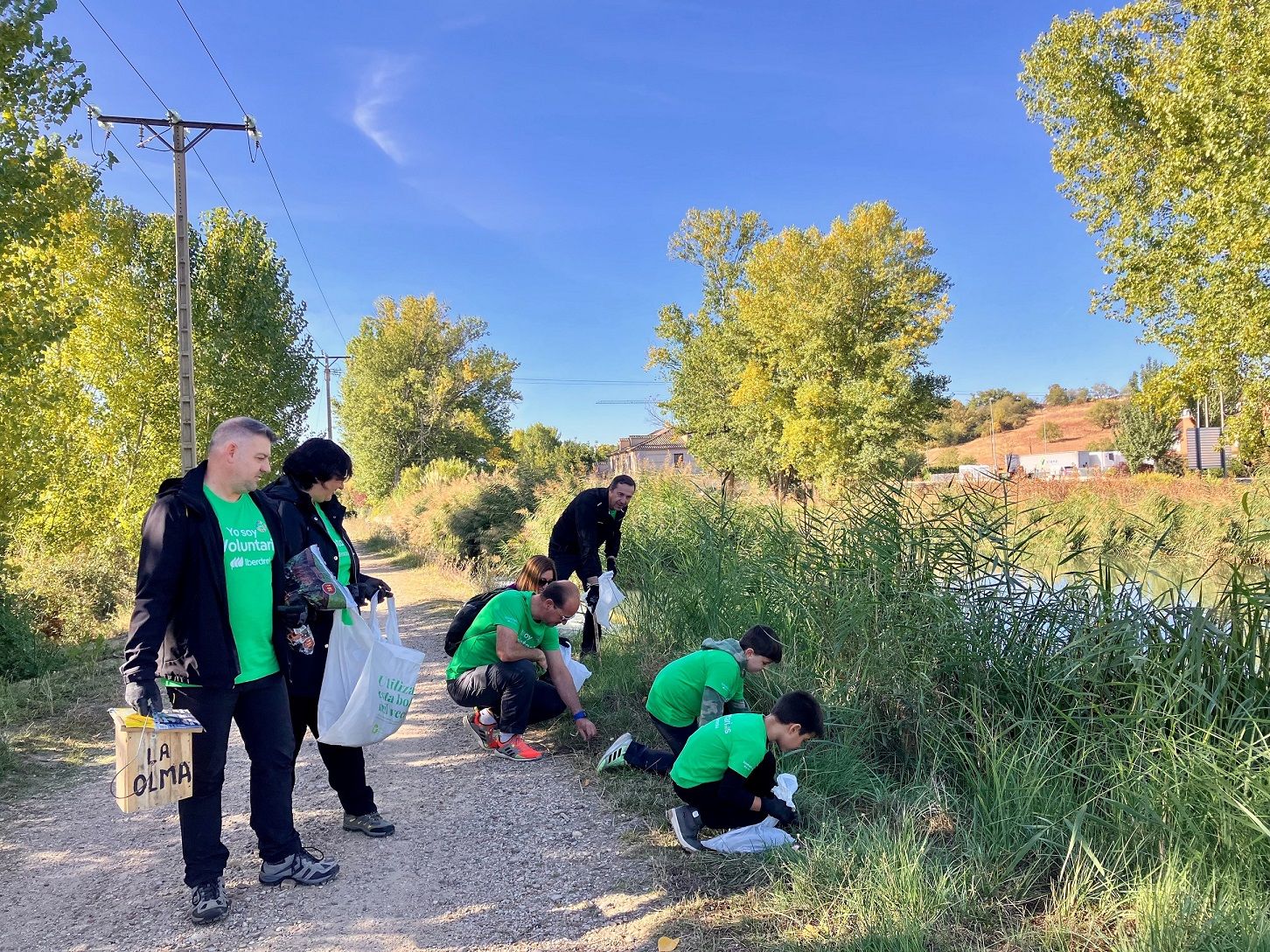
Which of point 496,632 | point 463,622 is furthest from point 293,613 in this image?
point 463,622

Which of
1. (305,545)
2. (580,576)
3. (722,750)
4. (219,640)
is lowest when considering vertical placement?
(722,750)

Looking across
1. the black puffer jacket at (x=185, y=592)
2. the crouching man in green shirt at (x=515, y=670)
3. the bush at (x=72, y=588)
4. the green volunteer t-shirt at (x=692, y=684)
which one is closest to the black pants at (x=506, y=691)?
the crouching man in green shirt at (x=515, y=670)

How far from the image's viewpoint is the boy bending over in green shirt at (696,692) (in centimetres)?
376

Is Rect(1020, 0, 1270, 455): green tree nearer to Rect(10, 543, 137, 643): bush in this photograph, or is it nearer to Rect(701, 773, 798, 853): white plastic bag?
Rect(701, 773, 798, 853): white plastic bag

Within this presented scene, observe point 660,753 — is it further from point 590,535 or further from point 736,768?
point 590,535

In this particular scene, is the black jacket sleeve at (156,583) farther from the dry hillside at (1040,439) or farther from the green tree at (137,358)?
the dry hillside at (1040,439)

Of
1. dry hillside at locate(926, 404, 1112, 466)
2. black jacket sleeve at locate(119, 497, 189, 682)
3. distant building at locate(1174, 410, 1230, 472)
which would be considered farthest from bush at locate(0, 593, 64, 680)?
dry hillside at locate(926, 404, 1112, 466)

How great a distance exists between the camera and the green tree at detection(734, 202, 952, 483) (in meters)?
26.7

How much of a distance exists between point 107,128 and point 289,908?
12.2 meters

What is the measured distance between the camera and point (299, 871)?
10.2 feet

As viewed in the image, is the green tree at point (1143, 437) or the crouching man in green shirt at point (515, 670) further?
the green tree at point (1143, 437)

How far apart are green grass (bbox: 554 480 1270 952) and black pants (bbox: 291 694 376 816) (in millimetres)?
1352

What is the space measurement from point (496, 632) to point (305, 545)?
1.69 m

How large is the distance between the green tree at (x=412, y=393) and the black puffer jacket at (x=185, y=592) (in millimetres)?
31722
